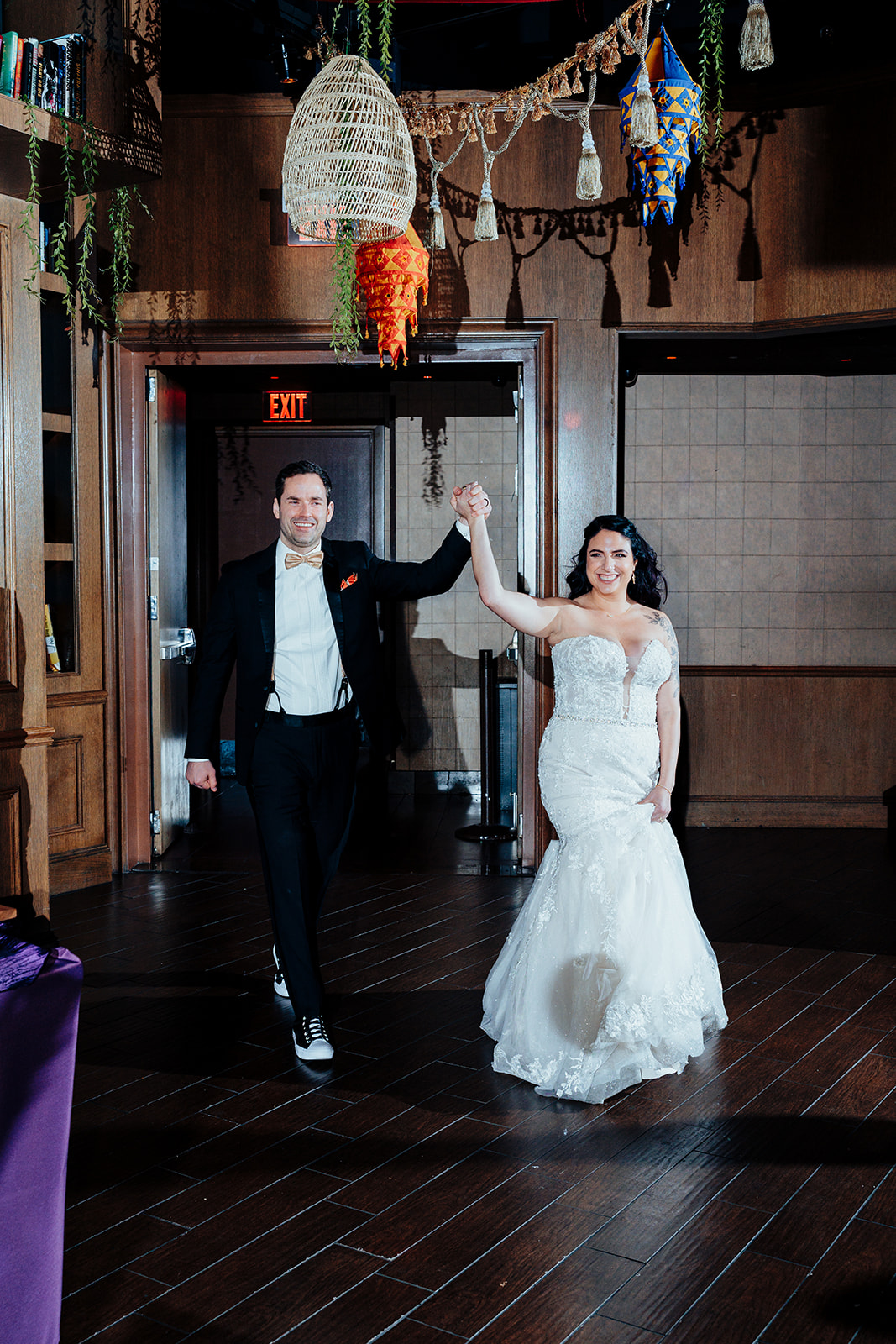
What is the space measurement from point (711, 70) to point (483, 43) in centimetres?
152

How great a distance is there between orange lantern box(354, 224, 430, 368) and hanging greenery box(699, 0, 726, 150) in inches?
52.7

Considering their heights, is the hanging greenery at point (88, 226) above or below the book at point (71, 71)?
below

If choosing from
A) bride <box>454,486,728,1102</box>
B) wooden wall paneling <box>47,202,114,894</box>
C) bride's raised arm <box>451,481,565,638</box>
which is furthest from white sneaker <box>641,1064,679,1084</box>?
wooden wall paneling <box>47,202,114,894</box>

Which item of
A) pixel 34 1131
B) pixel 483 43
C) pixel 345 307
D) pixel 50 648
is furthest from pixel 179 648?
pixel 34 1131

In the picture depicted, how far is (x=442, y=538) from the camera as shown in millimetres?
8617

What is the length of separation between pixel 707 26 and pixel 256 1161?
457 cm

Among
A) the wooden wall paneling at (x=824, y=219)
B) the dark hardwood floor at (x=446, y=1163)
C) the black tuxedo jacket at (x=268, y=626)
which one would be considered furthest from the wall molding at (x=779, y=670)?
the black tuxedo jacket at (x=268, y=626)

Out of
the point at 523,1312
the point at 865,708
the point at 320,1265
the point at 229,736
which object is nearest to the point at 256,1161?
the point at 320,1265

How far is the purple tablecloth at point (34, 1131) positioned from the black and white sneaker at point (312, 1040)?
5.29 feet

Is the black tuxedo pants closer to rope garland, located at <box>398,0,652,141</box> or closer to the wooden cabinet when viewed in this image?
the wooden cabinet

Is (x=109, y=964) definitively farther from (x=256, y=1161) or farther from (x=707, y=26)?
(x=707, y=26)

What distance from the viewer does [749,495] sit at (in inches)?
300

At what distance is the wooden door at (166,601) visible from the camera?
20.1ft

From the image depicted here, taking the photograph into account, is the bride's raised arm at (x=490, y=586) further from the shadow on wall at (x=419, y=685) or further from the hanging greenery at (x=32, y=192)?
the shadow on wall at (x=419, y=685)
